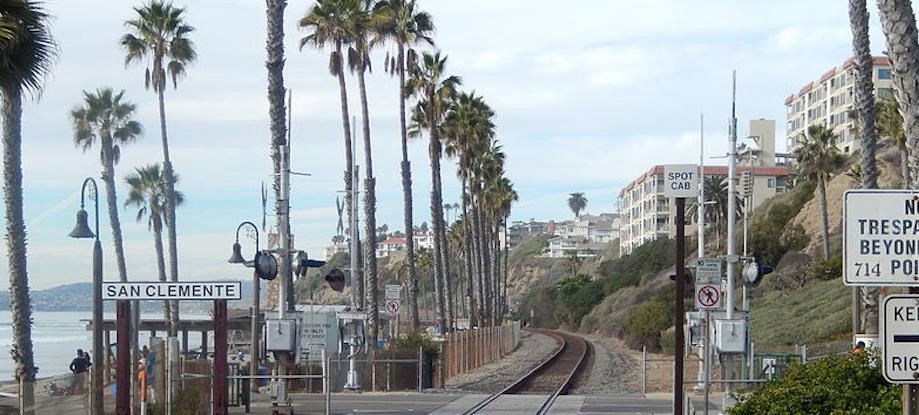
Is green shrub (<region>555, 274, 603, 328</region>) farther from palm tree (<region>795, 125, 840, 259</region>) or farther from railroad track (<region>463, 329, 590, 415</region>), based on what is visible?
railroad track (<region>463, 329, 590, 415</region>)

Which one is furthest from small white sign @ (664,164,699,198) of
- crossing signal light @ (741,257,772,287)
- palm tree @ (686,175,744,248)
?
palm tree @ (686,175,744,248)

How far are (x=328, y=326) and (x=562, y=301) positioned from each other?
10586cm

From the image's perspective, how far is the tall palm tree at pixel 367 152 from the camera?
50156mm

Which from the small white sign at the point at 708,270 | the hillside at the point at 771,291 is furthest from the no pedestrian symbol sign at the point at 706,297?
the hillside at the point at 771,291

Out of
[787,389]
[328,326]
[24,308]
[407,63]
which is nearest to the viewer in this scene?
[787,389]

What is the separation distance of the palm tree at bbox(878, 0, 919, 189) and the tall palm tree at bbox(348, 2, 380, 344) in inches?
1449

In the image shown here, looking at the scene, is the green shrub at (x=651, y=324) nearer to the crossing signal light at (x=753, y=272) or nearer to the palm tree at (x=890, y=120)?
the palm tree at (x=890, y=120)

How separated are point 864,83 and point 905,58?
15.7m

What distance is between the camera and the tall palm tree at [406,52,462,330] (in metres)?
62.3

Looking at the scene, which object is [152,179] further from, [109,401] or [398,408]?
[109,401]

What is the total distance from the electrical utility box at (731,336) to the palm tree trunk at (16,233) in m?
14.0

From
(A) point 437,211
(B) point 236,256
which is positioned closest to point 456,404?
(B) point 236,256

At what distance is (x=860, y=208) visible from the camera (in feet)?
27.7

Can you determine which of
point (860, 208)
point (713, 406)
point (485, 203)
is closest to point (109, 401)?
point (713, 406)
